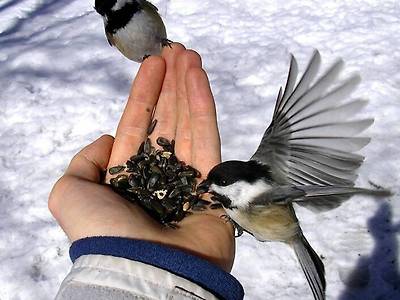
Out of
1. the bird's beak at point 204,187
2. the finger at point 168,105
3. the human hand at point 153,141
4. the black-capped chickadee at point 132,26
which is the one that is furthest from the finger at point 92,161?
the black-capped chickadee at point 132,26

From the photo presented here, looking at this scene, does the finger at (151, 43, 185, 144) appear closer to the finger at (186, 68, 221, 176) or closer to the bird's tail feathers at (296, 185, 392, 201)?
the finger at (186, 68, 221, 176)

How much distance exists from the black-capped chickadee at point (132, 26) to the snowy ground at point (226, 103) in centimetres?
55

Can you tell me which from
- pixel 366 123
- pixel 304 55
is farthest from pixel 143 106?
pixel 304 55

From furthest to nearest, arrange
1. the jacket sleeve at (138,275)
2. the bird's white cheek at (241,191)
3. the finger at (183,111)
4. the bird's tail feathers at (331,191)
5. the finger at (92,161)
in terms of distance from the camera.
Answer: the finger at (183,111), the finger at (92,161), the bird's white cheek at (241,191), the bird's tail feathers at (331,191), the jacket sleeve at (138,275)

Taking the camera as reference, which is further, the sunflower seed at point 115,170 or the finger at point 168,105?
the finger at point 168,105

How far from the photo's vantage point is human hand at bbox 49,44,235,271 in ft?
3.99

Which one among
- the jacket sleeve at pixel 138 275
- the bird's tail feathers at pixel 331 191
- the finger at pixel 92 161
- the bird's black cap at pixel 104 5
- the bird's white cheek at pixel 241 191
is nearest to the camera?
the jacket sleeve at pixel 138 275

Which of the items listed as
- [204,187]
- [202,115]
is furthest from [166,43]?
[204,187]

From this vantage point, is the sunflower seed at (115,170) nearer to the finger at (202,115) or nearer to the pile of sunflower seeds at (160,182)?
the pile of sunflower seeds at (160,182)

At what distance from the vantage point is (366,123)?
1.12m

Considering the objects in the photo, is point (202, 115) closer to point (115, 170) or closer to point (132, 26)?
point (115, 170)

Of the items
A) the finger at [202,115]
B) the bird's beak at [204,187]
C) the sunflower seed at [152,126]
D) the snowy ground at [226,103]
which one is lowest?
the snowy ground at [226,103]

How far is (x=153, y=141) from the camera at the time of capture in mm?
1640

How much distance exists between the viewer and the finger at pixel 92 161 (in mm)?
1431
